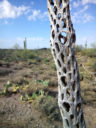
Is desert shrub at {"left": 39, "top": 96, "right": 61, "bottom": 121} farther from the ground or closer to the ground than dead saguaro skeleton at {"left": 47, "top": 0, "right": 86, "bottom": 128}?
closer to the ground

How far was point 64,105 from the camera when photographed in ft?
7.63

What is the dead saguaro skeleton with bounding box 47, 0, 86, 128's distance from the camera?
2.17 metres

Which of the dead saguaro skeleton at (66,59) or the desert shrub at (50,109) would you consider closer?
the dead saguaro skeleton at (66,59)

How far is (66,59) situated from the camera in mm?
2195

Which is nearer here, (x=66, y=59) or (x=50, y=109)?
(x=66, y=59)

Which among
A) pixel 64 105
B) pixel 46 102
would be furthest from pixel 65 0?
pixel 46 102

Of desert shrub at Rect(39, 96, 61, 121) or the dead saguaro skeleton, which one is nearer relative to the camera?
the dead saguaro skeleton

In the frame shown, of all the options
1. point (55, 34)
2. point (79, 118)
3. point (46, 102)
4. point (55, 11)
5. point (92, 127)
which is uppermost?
point (55, 11)

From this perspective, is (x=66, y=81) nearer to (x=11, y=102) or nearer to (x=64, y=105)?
(x=64, y=105)

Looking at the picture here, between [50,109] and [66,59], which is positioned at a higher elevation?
[66,59]

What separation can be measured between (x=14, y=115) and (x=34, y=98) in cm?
122

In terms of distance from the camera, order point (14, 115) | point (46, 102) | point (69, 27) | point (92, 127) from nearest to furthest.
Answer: point (69, 27) < point (92, 127) < point (14, 115) < point (46, 102)

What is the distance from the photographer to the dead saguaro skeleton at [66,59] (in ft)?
7.13

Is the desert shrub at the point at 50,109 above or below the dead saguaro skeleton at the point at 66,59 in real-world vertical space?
below
